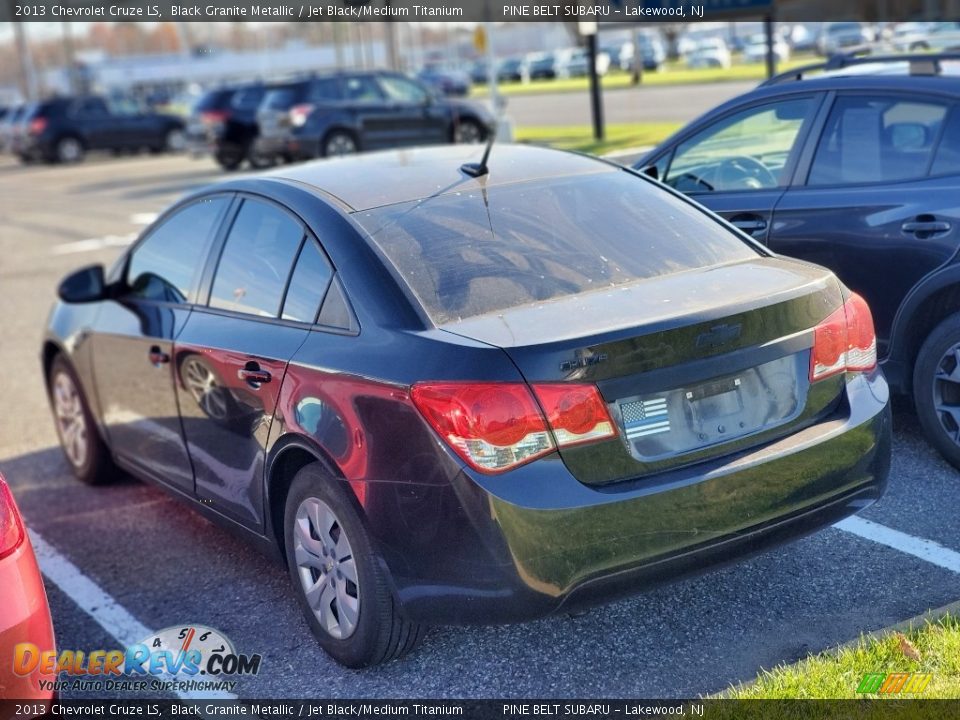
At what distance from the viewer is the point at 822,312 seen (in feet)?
12.3

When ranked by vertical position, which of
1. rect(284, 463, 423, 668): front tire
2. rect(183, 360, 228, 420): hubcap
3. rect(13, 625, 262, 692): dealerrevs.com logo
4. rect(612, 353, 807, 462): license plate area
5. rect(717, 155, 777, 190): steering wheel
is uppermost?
rect(717, 155, 777, 190): steering wheel

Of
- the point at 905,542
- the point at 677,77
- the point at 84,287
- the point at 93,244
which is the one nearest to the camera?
the point at 905,542

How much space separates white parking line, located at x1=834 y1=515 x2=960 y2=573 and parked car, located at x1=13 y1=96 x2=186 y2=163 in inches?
1342

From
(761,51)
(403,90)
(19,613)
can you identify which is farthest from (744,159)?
(761,51)

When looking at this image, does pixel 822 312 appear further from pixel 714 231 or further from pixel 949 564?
pixel 949 564

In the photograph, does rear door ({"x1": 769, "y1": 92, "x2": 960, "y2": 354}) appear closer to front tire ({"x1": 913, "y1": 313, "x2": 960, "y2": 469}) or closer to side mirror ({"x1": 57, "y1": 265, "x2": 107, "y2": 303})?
front tire ({"x1": 913, "y1": 313, "x2": 960, "y2": 469})

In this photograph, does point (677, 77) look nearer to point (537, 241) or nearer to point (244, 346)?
point (537, 241)

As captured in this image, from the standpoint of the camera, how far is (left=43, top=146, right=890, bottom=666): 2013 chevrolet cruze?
327cm

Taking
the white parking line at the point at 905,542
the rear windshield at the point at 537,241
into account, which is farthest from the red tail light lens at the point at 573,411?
the white parking line at the point at 905,542

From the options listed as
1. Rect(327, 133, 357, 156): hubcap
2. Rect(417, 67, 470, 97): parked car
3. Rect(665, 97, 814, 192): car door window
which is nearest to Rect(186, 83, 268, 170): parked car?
Rect(327, 133, 357, 156): hubcap

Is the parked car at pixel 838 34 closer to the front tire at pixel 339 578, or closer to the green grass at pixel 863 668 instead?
the green grass at pixel 863 668

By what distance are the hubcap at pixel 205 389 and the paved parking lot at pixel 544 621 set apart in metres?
0.73

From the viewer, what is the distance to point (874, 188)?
209 inches

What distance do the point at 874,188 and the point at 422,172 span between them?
2125mm
